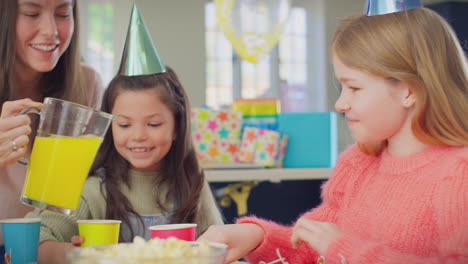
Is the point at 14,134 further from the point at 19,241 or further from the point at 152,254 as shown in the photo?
the point at 152,254

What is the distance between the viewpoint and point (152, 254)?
687 mm

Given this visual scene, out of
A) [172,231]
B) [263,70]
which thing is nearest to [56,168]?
[172,231]

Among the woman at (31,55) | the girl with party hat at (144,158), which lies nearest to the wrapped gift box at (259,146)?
the girl with party hat at (144,158)

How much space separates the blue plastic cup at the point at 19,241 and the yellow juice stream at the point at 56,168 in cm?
7

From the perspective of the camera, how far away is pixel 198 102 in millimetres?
6668

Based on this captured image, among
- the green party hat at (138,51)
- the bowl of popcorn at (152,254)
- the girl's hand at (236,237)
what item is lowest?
the girl's hand at (236,237)

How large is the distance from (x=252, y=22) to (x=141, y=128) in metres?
1.69

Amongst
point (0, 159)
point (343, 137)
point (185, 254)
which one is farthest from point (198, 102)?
point (185, 254)

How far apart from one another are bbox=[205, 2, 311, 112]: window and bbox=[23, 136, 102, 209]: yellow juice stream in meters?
5.67

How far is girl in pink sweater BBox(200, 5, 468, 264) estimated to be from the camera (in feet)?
3.35

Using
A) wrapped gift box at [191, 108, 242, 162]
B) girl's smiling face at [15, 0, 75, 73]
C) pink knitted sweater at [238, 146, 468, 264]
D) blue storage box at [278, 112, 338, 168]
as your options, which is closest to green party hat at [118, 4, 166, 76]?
girl's smiling face at [15, 0, 75, 73]

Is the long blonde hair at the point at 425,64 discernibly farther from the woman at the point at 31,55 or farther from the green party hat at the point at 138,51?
the woman at the point at 31,55

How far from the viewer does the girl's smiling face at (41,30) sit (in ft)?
5.11

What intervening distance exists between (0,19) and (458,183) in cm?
117
